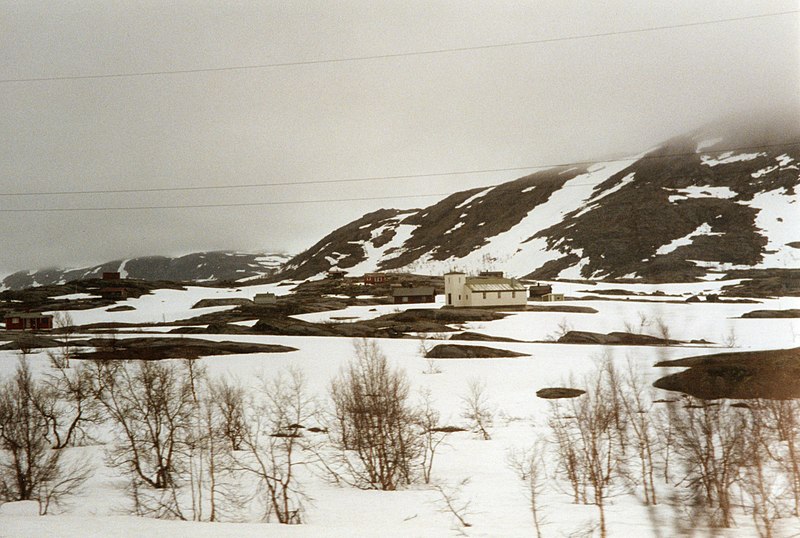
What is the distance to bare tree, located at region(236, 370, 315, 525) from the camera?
16750 mm

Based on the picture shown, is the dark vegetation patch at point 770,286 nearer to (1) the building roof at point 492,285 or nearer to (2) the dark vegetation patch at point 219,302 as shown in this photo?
(1) the building roof at point 492,285

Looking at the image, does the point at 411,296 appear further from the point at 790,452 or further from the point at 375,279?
the point at 790,452

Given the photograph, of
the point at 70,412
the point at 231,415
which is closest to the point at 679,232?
the point at 231,415

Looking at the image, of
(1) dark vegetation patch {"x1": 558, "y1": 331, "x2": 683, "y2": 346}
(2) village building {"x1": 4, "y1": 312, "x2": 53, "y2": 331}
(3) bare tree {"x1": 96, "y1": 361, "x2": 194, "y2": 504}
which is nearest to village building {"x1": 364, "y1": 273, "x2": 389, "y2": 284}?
(2) village building {"x1": 4, "y1": 312, "x2": 53, "y2": 331}

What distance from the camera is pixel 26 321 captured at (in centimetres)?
7012

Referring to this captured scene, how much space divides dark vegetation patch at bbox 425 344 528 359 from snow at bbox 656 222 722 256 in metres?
129

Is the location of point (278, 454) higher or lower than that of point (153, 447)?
lower

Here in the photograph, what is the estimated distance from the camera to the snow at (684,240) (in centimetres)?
15450

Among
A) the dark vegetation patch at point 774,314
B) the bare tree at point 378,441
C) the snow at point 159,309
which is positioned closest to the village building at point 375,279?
the snow at point 159,309

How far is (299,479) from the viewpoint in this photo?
21078 mm

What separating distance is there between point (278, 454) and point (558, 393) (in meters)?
15.3

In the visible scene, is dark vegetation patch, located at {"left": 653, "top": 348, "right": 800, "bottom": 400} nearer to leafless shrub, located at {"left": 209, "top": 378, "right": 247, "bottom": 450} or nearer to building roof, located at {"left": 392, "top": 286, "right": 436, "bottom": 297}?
leafless shrub, located at {"left": 209, "top": 378, "right": 247, "bottom": 450}

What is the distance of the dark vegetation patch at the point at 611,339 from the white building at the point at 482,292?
96.7ft

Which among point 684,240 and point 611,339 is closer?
point 611,339
